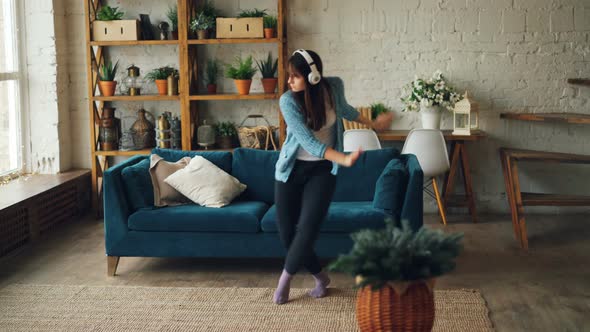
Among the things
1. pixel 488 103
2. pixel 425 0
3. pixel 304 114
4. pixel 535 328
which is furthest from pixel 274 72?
pixel 535 328

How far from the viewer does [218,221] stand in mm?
5156

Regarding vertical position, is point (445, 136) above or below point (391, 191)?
above

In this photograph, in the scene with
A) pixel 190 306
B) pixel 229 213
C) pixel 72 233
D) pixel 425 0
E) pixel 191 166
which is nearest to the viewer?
pixel 190 306

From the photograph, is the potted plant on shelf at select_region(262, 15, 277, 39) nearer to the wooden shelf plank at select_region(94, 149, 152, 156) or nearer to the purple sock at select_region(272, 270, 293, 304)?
the wooden shelf plank at select_region(94, 149, 152, 156)

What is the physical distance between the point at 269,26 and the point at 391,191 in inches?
94.1

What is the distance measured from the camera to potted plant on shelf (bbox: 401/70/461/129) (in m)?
6.76

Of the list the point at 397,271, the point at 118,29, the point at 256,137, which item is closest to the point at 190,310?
the point at 397,271

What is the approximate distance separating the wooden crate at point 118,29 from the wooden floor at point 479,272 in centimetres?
178

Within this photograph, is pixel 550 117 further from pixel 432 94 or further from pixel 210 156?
pixel 210 156

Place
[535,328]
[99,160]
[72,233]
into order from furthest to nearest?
[99,160] < [72,233] < [535,328]

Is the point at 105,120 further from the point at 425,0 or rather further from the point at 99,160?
the point at 425,0

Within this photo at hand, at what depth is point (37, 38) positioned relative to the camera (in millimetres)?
7020

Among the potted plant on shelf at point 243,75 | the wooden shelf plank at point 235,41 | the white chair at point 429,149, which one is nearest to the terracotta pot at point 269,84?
the potted plant on shelf at point 243,75

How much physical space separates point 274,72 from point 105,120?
1616 millimetres
